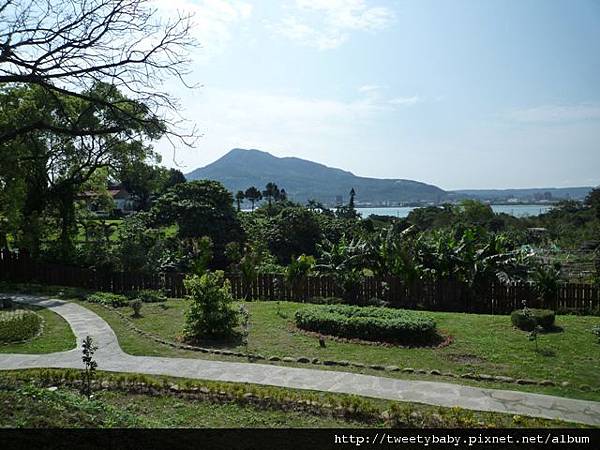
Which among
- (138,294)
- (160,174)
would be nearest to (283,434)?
(138,294)

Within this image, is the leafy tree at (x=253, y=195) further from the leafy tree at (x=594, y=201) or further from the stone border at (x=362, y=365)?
the stone border at (x=362, y=365)

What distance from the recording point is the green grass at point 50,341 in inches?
436

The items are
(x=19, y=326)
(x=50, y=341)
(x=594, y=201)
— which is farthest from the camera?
(x=594, y=201)

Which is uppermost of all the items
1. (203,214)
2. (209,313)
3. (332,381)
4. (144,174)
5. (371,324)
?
(144,174)

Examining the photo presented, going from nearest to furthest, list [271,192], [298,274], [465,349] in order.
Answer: [465,349], [298,274], [271,192]

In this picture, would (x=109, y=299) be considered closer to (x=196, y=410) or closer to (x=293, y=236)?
(x=196, y=410)

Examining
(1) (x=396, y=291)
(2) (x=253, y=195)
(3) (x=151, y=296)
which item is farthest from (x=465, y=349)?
(2) (x=253, y=195)

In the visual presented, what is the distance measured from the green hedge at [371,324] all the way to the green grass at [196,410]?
369 centimetres

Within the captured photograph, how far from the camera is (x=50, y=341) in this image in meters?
11.7

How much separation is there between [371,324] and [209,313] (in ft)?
13.1

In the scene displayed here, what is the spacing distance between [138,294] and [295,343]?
8.58m

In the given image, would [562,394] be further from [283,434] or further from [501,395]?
[283,434]

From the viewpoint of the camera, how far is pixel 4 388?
6.32m

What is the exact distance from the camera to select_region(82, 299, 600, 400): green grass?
8953mm
